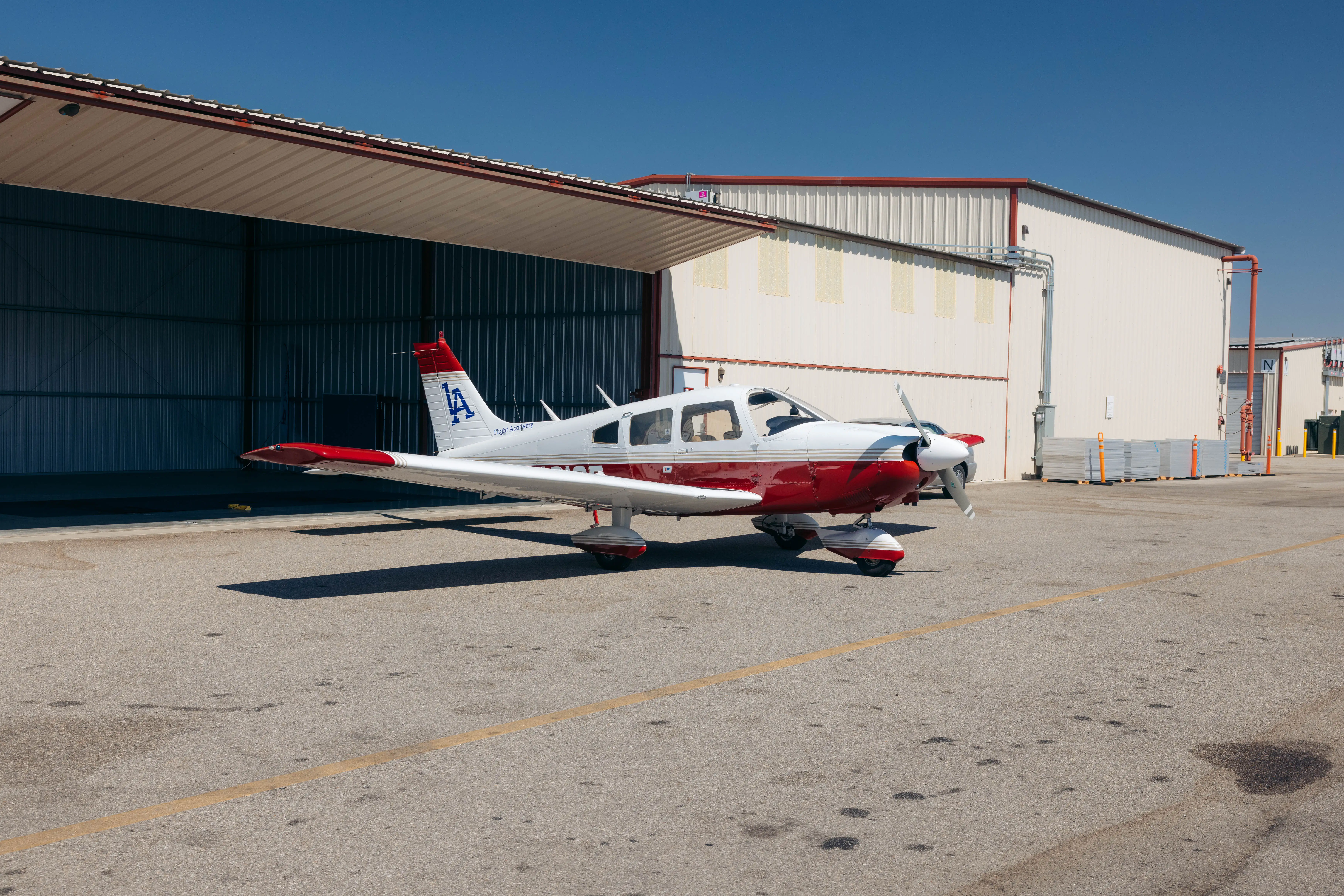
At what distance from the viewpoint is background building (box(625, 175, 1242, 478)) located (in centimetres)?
2084

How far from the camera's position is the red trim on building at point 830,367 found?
19703mm

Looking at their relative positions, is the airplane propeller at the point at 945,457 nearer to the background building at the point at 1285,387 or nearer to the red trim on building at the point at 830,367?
the red trim on building at the point at 830,367

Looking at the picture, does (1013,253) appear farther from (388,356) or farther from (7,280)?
(7,280)

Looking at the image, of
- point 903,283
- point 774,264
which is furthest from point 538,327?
point 903,283

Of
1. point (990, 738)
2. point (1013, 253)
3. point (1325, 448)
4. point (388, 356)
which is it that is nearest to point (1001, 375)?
point (1013, 253)

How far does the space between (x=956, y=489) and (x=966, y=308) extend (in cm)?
1662

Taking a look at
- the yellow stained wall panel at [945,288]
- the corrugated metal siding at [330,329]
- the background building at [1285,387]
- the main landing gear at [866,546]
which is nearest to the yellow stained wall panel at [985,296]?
the yellow stained wall panel at [945,288]

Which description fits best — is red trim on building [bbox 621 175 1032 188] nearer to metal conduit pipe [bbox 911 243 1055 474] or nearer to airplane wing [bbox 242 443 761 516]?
metal conduit pipe [bbox 911 243 1055 474]

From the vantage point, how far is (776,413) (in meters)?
11.0

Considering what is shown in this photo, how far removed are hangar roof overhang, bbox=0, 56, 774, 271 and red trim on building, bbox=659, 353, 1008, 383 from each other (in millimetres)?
1794

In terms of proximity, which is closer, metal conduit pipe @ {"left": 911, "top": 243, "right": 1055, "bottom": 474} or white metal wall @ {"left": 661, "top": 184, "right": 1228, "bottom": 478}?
white metal wall @ {"left": 661, "top": 184, "right": 1228, "bottom": 478}

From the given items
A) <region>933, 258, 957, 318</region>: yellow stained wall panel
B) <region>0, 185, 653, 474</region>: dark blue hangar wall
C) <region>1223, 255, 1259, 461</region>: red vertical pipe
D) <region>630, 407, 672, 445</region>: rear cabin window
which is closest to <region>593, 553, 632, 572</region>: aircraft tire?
<region>630, 407, 672, 445</region>: rear cabin window

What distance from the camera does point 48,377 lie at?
87.6ft

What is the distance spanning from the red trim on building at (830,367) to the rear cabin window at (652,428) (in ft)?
25.8
